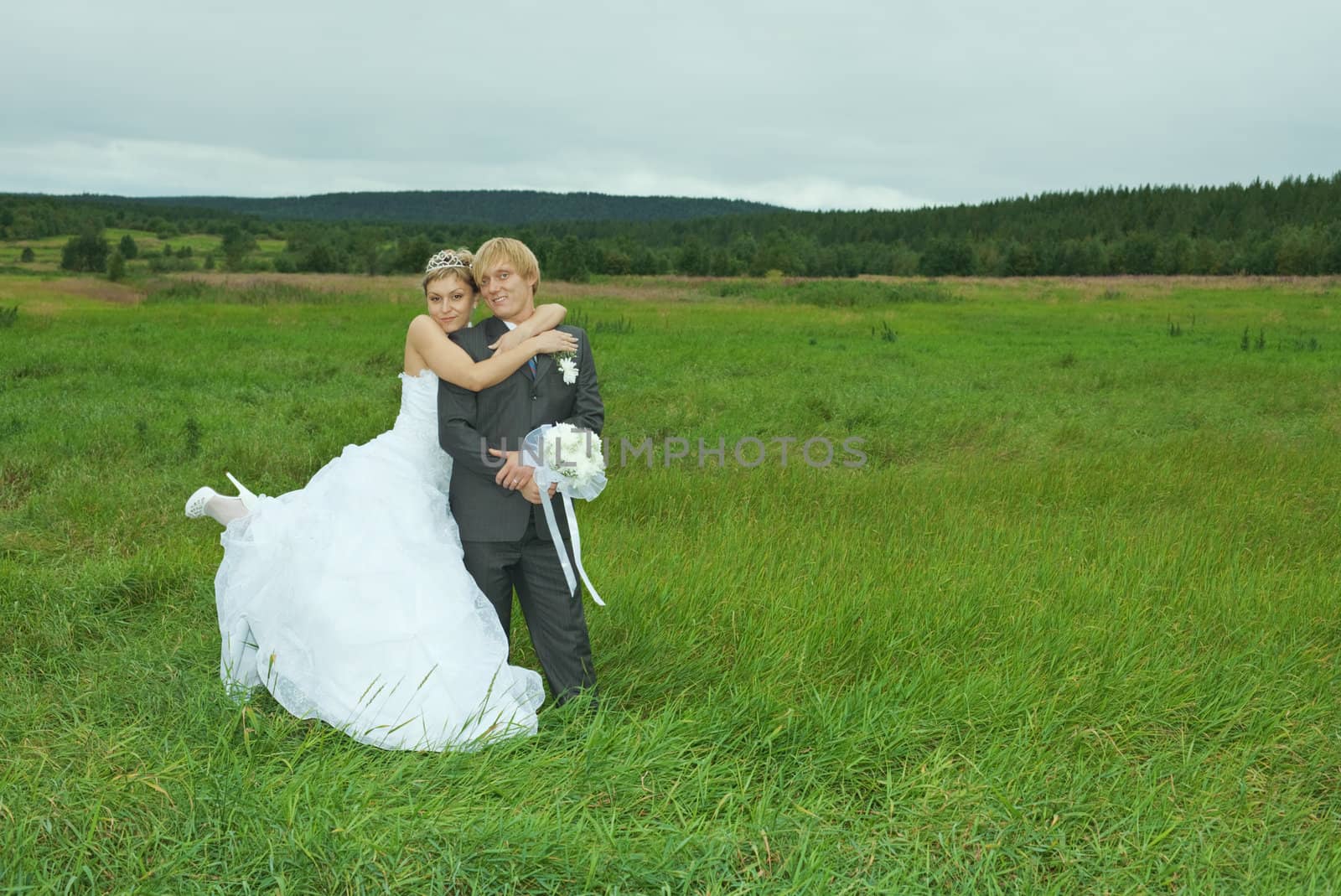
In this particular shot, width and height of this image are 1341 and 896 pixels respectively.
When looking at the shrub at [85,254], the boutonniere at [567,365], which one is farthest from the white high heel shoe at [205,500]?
the shrub at [85,254]

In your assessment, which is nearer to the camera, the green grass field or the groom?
the green grass field

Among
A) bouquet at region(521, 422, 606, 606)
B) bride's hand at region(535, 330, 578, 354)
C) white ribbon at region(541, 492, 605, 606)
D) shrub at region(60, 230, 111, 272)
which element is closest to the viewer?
bride's hand at region(535, 330, 578, 354)

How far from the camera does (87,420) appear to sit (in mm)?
12172

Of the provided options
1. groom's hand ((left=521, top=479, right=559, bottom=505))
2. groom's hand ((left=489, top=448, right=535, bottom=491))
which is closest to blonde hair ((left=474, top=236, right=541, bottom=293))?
groom's hand ((left=489, top=448, right=535, bottom=491))

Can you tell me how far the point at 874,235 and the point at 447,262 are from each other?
124319mm

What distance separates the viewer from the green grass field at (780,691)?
3225 mm

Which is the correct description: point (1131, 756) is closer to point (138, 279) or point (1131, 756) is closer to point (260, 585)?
point (260, 585)

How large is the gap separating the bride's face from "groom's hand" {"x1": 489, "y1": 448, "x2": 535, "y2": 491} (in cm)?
66

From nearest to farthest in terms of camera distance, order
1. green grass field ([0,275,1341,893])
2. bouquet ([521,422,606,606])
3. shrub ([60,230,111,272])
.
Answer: green grass field ([0,275,1341,893]) → bouquet ([521,422,606,606]) → shrub ([60,230,111,272])

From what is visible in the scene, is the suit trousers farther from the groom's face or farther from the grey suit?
the groom's face

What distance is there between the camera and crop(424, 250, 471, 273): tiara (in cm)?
→ 423

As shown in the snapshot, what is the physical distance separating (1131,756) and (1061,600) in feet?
5.71

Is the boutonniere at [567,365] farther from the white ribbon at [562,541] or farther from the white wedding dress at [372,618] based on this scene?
the white wedding dress at [372,618]

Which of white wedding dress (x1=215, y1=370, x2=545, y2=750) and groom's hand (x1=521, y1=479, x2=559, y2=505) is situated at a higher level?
groom's hand (x1=521, y1=479, x2=559, y2=505)
